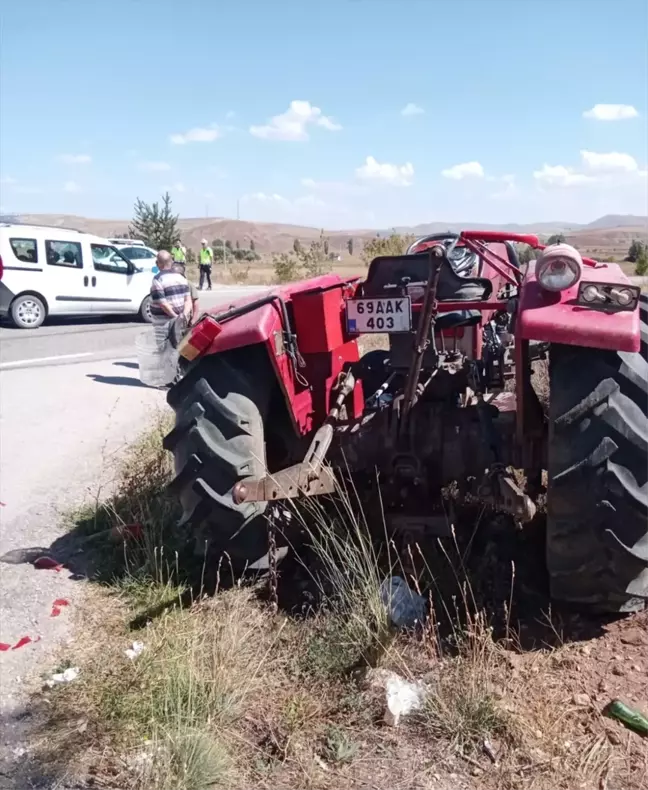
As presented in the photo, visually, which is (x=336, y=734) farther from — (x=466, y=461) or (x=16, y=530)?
(x=16, y=530)

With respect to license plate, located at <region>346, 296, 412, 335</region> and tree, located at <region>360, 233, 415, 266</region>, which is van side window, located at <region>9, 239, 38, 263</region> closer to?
tree, located at <region>360, 233, 415, 266</region>

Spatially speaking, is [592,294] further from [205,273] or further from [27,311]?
[205,273]

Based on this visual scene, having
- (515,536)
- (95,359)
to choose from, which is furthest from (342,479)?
(95,359)

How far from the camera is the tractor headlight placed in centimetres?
365

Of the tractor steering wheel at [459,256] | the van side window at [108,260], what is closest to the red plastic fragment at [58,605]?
the tractor steering wheel at [459,256]

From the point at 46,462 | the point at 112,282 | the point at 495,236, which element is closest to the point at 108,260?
the point at 112,282

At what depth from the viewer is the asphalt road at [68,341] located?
13.2 m

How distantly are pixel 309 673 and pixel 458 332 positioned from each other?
8.63 ft

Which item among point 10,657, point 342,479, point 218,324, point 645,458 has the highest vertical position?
point 218,324

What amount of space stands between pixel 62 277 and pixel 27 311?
108 cm

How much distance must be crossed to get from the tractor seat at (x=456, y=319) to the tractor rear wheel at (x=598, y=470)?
1.61m

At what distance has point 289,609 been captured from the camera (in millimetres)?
4223

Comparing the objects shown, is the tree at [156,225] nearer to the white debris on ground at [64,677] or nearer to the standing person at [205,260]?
the standing person at [205,260]

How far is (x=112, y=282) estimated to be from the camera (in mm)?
18547
